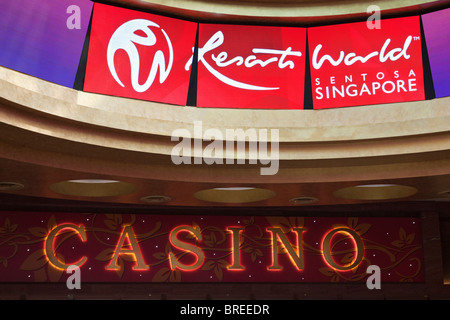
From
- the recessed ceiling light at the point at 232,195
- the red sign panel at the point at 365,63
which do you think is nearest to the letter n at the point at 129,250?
the recessed ceiling light at the point at 232,195

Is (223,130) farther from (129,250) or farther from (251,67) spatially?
(129,250)

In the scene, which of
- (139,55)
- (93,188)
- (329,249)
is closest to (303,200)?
(329,249)

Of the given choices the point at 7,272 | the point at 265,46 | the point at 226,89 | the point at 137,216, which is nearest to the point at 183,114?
the point at 226,89

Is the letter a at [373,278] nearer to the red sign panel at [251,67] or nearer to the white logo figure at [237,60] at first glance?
the red sign panel at [251,67]

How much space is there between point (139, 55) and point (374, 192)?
619 cm

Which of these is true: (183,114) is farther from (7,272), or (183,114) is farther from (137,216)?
(7,272)

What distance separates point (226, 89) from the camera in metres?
11.6

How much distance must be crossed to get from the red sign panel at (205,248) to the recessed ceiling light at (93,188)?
1138mm

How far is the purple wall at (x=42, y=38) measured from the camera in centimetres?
921

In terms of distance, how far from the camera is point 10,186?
11.4 metres

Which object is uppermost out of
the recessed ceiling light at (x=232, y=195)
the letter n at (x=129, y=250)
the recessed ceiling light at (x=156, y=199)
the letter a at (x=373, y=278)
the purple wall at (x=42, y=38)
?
the purple wall at (x=42, y=38)

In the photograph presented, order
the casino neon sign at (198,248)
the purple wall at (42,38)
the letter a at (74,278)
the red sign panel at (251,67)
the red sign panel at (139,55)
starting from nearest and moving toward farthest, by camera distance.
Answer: the purple wall at (42,38), the red sign panel at (139,55), the red sign panel at (251,67), the letter a at (74,278), the casino neon sign at (198,248)

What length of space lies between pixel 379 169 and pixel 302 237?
12.0 ft

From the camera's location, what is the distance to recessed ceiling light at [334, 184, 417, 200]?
41.4 ft
